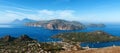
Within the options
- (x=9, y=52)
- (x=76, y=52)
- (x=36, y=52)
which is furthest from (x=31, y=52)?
(x=76, y=52)

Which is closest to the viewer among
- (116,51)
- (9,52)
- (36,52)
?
(116,51)

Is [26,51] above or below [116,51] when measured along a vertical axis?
below

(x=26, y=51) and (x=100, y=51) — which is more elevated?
(x=100, y=51)

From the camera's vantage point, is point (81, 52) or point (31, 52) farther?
point (31, 52)

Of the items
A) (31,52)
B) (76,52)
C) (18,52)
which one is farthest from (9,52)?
Result: (76,52)

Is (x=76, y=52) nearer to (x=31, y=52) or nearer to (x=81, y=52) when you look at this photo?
(x=81, y=52)

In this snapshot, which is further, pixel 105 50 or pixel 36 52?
pixel 36 52

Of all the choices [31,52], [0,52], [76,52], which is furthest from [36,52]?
[76,52]

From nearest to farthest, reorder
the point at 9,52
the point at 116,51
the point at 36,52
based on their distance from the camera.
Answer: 1. the point at 116,51
2. the point at 36,52
3. the point at 9,52

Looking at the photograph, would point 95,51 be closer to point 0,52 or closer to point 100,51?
point 100,51
